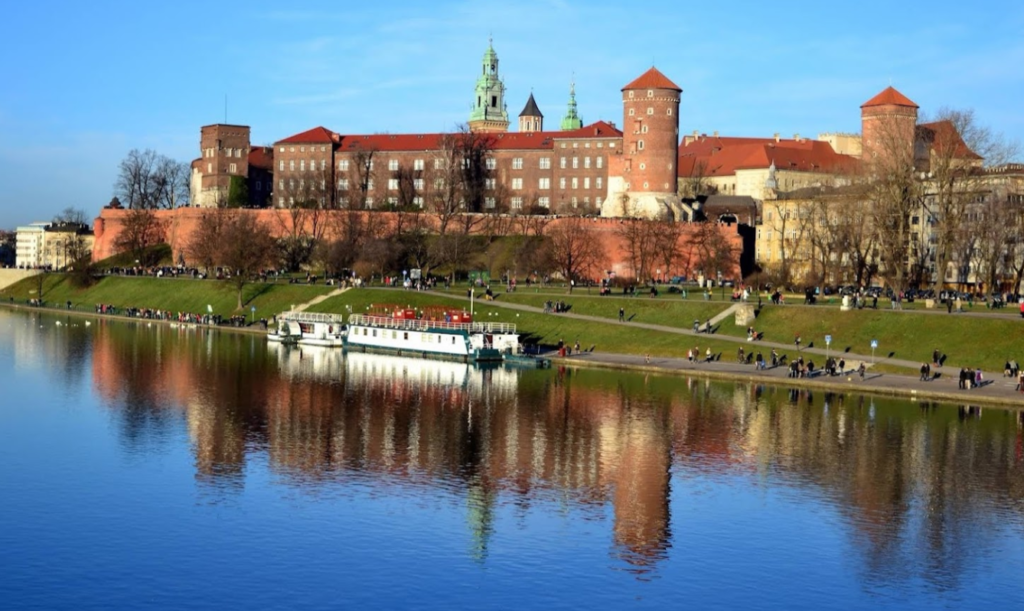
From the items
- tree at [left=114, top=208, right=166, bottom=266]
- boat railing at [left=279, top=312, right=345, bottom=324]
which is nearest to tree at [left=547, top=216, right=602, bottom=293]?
boat railing at [left=279, top=312, right=345, bottom=324]

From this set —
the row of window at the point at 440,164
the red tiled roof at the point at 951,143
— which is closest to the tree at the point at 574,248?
the row of window at the point at 440,164

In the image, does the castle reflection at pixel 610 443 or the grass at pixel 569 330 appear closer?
the castle reflection at pixel 610 443

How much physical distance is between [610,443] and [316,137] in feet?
340

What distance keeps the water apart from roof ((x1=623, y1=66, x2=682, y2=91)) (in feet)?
192

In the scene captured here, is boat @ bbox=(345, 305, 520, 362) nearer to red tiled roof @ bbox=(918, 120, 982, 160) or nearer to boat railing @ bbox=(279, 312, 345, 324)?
boat railing @ bbox=(279, 312, 345, 324)

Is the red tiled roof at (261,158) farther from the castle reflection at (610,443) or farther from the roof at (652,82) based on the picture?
the castle reflection at (610,443)

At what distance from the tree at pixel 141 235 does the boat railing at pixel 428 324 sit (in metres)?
58.0

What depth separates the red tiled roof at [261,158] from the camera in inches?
6029

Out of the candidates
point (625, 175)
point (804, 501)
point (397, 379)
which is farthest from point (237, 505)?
point (625, 175)

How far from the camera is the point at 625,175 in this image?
120 m

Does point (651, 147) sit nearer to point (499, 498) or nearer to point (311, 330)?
point (311, 330)

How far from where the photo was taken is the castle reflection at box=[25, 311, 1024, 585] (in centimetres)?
3591

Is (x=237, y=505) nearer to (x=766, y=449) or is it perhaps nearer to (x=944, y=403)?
(x=766, y=449)

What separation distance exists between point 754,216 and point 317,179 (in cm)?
4656
